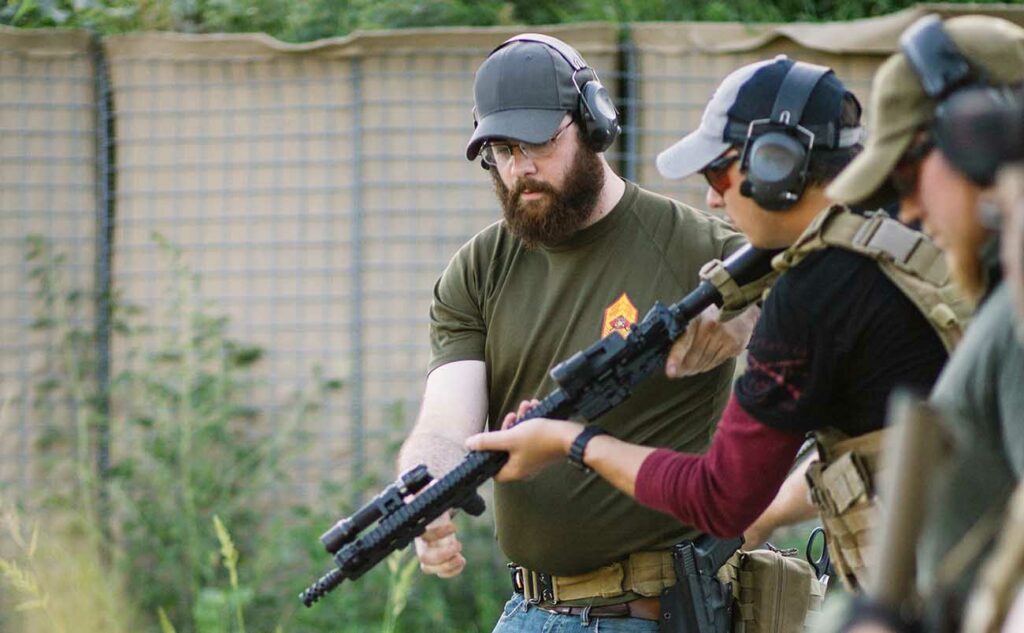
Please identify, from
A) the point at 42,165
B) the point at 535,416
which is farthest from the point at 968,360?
the point at 42,165

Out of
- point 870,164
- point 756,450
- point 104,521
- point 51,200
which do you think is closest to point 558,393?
point 756,450

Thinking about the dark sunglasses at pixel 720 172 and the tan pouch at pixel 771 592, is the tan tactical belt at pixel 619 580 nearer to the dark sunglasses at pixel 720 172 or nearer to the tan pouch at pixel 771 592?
the tan pouch at pixel 771 592

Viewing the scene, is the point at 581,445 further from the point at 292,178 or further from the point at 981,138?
the point at 292,178

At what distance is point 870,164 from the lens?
6.81 ft

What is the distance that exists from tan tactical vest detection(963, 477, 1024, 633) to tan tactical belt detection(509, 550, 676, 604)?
1.69 m

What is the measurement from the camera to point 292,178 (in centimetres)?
601

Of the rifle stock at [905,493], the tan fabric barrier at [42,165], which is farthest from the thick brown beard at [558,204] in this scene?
the tan fabric barrier at [42,165]

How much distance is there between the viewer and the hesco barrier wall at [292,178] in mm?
5895

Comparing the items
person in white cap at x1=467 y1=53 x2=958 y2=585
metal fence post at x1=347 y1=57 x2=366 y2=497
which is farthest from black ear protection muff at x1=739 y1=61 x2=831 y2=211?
metal fence post at x1=347 y1=57 x2=366 y2=497

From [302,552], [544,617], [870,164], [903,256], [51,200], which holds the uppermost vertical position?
[870,164]

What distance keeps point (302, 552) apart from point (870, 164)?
13.1 ft

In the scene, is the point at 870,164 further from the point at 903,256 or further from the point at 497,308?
the point at 497,308

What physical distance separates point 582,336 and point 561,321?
8 cm

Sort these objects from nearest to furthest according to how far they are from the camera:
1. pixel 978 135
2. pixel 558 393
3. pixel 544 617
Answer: pixel 978 135 < pixel 558 393 < pixel 544 617
